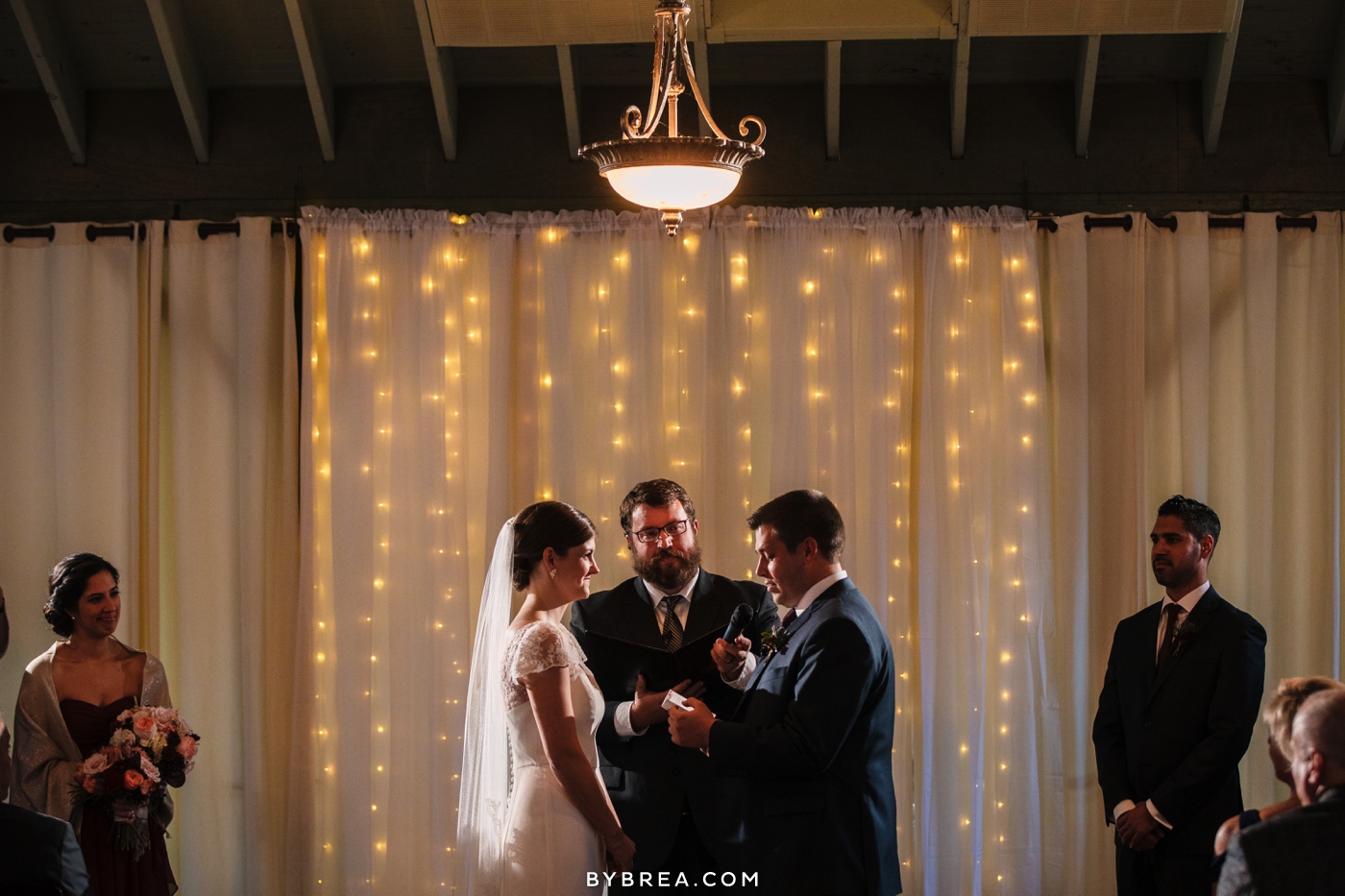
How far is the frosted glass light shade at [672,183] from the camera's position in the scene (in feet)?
9.53

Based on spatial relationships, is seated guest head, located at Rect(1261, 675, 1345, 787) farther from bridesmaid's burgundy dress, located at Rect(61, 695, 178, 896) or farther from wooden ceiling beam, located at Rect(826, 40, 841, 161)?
bridesmaid's burgundy dress, located at Rect(61, 695, 178, 896)

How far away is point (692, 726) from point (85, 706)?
7.07 ft

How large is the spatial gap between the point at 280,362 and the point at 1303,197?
4276mm

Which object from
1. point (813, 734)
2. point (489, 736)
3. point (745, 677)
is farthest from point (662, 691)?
point (813, 734)

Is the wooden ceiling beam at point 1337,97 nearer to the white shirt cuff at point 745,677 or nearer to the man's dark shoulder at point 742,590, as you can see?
the man's dark shoulder at point 742,590

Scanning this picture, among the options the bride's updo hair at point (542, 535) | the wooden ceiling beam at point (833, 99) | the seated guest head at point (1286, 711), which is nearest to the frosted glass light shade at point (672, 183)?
the bride's updo hair at point (542, 535)

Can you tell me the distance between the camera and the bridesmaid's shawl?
4066 mm

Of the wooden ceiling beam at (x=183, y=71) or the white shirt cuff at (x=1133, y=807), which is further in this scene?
the wooden ceiling beam at (x=183, y=71)

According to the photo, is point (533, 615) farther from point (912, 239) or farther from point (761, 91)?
point (761, 91)

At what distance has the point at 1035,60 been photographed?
530 cm

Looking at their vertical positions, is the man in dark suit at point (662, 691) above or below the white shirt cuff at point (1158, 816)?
above

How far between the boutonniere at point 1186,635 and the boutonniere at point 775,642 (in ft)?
4.60

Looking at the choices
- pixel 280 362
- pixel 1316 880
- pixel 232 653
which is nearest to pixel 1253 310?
pixel 1316 880

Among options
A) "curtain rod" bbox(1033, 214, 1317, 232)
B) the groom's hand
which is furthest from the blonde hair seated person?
"curtain rod" bbox(1033, 214, 1317, 232)
